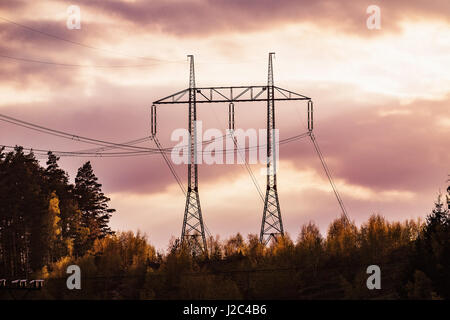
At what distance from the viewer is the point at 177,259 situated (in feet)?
420

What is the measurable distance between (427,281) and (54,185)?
81.6 m

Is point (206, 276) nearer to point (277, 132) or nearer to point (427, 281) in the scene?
point (277, 132)

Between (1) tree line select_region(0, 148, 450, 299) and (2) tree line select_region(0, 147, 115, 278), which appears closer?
(1) tree line select_region(0, 148, 450, 299)

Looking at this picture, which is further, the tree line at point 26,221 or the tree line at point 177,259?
the tree line at point 26,221

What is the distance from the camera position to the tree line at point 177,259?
382 ft

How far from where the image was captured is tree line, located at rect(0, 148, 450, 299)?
11650 centimetres

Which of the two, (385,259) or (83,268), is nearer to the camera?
(385,259)

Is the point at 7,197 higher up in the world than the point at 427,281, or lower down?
higher up

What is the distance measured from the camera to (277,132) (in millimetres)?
102250

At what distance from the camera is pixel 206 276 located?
4764 inches
